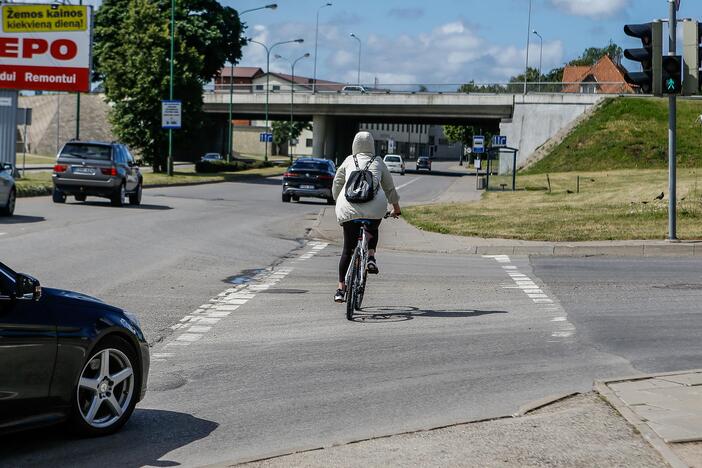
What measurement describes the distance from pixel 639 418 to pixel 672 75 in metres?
13.6

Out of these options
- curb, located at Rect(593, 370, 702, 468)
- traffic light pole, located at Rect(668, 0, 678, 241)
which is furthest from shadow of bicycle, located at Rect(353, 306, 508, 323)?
traffic light pole, located at Rect(668, 0, 678, 241)

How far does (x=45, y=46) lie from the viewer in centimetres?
4691

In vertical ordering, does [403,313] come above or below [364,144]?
below

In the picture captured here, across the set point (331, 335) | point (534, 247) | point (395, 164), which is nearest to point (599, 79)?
point (395, 164)

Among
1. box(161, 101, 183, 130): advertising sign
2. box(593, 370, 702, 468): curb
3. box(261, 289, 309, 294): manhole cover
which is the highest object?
box(161, 101, 183, 130): advertising sign

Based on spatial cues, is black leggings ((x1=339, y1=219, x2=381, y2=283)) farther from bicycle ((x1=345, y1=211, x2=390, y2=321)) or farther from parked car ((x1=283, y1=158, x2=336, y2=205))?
parked car ((x1=283, y1=158, x2=336, y2=205))

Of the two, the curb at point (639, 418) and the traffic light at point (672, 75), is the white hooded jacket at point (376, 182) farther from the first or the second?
the traffic light at point (672, 75)

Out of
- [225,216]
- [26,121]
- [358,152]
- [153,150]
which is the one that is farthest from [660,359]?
[153,150]

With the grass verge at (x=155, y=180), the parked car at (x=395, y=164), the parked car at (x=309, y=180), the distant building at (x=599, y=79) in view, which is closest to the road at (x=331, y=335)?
the grass verge at (x=155, y=180)

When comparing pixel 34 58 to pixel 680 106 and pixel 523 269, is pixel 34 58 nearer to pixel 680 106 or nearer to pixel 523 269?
pixel 523 269

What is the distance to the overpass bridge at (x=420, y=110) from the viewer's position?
83062 millimetres

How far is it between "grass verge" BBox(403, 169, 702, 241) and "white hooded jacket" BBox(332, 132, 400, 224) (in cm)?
1067

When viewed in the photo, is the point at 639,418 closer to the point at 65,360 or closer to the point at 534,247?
the point at 65,360

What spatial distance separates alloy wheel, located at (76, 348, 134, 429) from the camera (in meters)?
6.47
